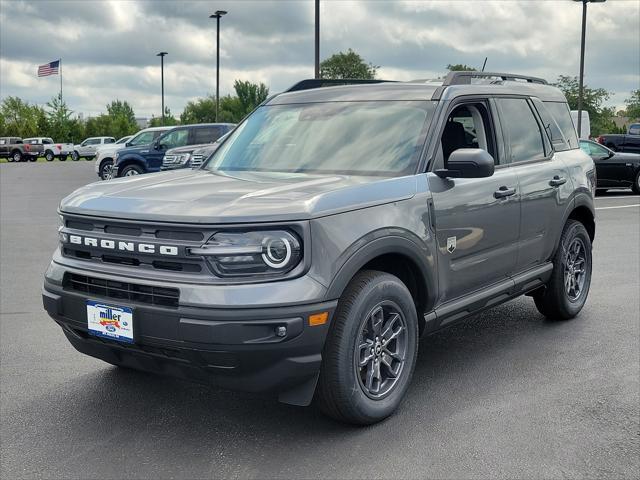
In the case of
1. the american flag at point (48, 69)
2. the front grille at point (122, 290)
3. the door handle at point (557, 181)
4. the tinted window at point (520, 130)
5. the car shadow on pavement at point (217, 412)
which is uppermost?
the american flag at point (48, 69)

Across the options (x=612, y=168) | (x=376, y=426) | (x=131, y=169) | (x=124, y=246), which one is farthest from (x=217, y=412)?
(x=131, y=169)

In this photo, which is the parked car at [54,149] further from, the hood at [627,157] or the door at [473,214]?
the door at [473,214]

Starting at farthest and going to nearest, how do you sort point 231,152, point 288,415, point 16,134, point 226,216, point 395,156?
point 16,134, point 231,152, point 395,156, point 288,415, point 226,216

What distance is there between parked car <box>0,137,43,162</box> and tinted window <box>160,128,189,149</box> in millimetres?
39274

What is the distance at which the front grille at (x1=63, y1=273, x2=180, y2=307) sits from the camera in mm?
3539

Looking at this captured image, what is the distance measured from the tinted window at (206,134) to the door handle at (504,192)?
17.6m

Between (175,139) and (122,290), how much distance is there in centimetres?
1915

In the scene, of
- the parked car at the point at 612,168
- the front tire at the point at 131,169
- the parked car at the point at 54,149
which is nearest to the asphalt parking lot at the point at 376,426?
the parked car at the point at 612,168

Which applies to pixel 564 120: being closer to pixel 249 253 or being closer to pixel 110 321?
pixel 249 253

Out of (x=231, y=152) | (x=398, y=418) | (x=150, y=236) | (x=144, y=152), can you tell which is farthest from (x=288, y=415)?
(x=144, y=152)

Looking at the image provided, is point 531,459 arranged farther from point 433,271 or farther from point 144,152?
point 144,152

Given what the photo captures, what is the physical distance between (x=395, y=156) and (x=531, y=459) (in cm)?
187

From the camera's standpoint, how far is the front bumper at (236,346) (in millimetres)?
3408

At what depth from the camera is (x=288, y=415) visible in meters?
4.23
